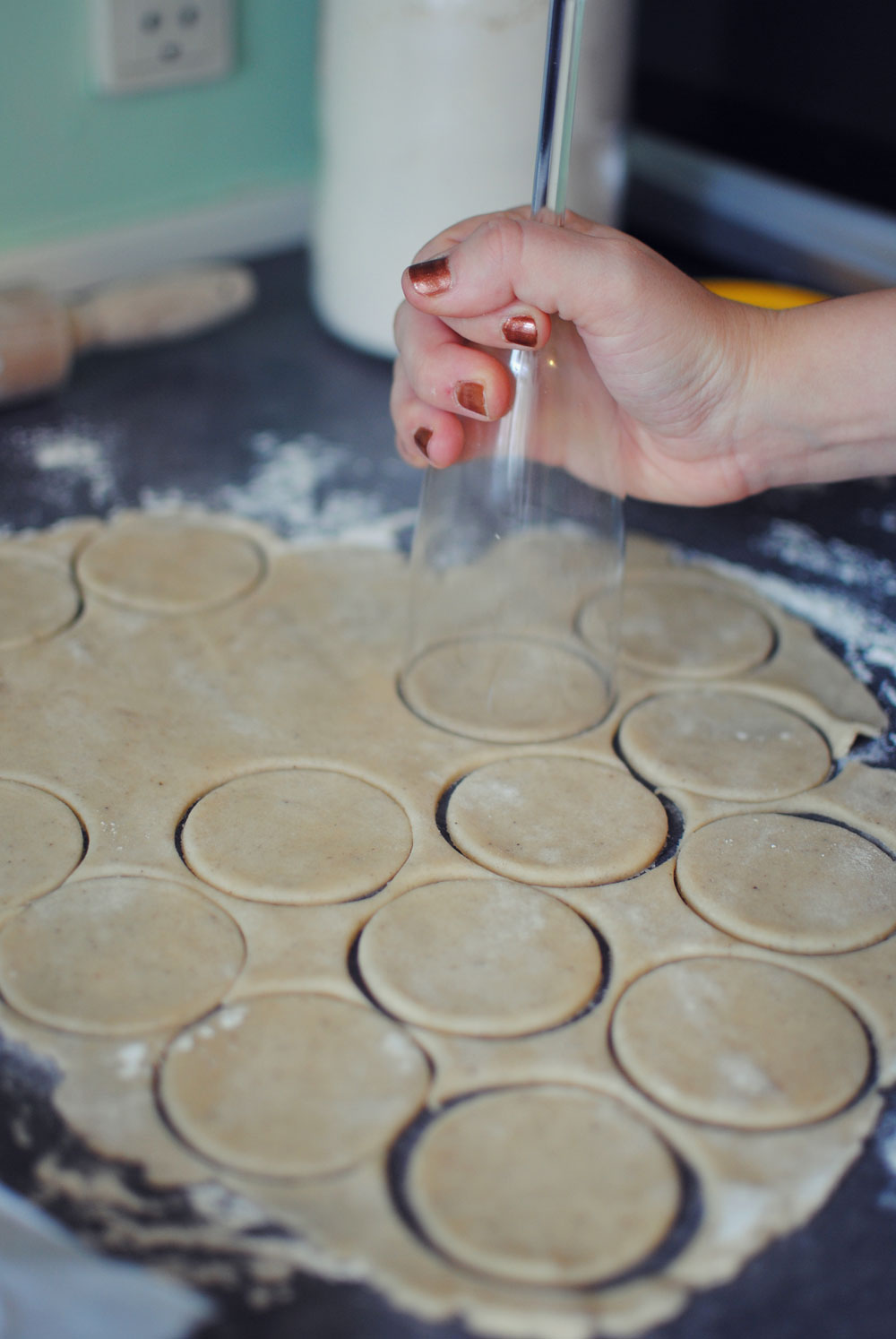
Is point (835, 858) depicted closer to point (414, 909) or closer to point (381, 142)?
point (414, 909)

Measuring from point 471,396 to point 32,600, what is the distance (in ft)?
1.14

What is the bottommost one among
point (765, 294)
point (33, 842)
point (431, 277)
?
point (33, 842)

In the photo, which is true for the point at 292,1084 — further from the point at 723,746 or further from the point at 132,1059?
the point at 723,746

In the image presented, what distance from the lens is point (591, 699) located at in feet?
2.60

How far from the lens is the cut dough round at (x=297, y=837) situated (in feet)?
2.11

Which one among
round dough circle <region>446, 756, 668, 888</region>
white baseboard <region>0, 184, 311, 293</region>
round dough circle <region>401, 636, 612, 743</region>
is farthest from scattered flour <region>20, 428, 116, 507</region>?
round dough circle <region>446, 756, 668, 888</region>

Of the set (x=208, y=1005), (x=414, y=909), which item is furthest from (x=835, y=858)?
(x=208, y=1005)

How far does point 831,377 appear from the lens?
752 millimetres

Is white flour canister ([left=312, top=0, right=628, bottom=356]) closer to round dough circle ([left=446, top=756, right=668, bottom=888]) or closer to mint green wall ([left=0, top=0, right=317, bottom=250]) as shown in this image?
mint green wall ([left=0, top=0, right=317, bottom=250])

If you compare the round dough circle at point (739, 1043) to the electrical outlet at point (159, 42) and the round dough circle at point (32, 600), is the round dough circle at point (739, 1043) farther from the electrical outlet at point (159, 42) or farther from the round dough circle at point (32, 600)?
the electrical outlet at point (159, 42)

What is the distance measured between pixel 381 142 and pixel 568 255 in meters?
0.47

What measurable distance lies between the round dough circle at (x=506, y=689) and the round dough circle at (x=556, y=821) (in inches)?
1.2

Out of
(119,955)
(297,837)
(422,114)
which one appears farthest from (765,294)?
(119,955)

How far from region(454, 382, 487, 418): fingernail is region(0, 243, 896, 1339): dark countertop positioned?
0.95ft
